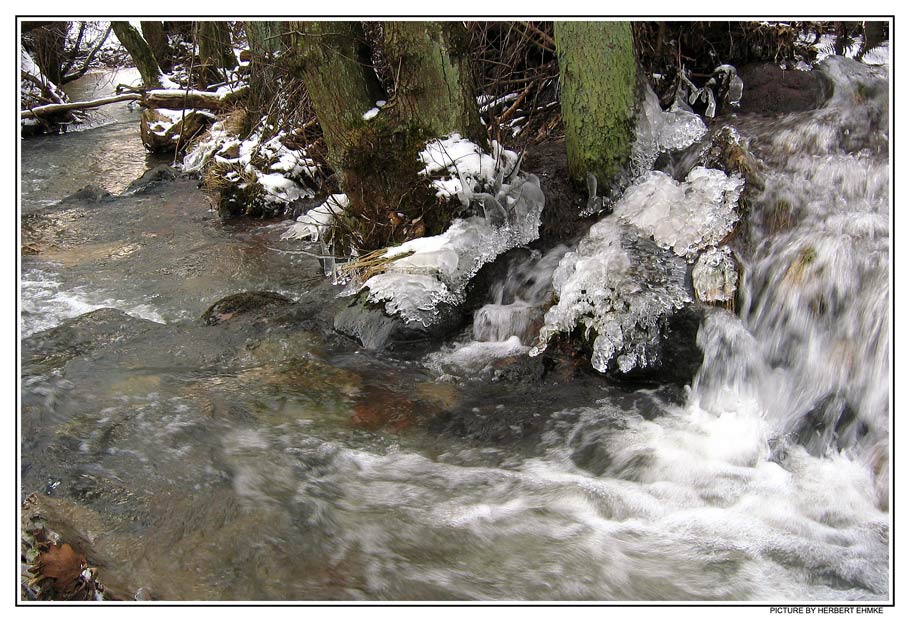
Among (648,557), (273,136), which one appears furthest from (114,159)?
(648,557)

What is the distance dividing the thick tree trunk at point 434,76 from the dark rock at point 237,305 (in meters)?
1.75

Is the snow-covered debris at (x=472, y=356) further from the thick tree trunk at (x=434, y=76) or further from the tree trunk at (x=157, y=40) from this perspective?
the tree trunk at (x=157, y=40)

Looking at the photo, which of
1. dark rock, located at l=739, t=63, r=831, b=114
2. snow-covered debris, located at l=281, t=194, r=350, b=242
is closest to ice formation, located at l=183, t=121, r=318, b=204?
snow-covered debris, located at l=281, t=194, r=350, b=242

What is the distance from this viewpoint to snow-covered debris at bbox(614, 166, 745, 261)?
4414mm

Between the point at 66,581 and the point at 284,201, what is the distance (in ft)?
19.1

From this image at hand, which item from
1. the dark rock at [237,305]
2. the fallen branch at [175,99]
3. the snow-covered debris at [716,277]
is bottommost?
the dark rock at [237,305]

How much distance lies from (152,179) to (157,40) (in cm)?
560

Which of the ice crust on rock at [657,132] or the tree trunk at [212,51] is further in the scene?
the tree trunk at [212,51]

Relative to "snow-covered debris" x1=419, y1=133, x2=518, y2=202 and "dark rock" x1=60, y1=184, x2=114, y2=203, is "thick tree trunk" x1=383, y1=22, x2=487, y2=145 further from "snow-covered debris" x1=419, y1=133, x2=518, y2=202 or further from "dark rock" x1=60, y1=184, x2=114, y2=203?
"dark rock" x1=60, y1=184, x2=114, y2=203

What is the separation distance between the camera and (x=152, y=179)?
9.24 m

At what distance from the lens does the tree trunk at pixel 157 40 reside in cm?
1305

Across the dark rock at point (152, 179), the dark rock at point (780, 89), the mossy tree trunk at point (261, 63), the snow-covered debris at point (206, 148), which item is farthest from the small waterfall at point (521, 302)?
the dark rock at point (152, 179)

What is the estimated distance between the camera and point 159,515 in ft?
10.2

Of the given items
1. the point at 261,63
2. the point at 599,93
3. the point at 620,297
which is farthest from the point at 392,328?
the point at 261,63
